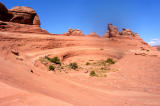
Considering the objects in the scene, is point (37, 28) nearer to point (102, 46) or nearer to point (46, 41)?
point (46, 41)

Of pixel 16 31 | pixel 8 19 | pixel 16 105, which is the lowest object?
pixel 16 105

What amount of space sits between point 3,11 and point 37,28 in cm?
470

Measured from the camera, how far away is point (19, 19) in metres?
17.4

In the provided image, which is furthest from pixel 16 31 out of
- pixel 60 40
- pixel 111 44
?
pixel 111 44

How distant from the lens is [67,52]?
1781 centimetres

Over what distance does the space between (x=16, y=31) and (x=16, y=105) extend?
50.3 feet

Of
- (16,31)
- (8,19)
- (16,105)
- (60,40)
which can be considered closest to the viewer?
(16,105)

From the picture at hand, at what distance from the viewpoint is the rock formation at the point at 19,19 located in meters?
14.8

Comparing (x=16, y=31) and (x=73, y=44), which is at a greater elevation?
(x=16, y=31)

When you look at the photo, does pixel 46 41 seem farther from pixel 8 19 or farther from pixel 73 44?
pixel 8 19

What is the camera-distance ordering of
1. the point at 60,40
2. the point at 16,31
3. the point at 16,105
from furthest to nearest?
1. the point at 60,40
2. the point at 16,31
3. the point at 16,105

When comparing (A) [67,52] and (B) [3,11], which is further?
(A) [67,52]

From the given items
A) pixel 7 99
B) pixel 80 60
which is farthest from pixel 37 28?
pixel 7 99

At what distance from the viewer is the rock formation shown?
583 inches
